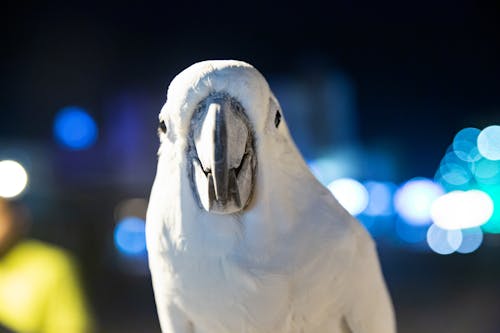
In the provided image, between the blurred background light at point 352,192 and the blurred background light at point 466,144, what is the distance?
1.13 ft

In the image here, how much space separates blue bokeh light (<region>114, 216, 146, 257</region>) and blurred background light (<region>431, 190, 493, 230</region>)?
1096 millimetres

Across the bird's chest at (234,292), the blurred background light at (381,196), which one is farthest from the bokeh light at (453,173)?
the bird's chest at (234,292)

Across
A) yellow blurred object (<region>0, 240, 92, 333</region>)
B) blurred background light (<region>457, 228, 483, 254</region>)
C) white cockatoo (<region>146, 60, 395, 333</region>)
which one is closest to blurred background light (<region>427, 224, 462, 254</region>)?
blurred background light (<region>457, 228, 483, 254</region>)

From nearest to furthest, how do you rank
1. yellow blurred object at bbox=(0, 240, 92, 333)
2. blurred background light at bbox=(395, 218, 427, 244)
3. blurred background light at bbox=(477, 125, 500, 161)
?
yellow blurred object at bbox=(0, 240, 92, 333) → blurred background light at bbox=(477, 125, 500, 161) → blurred background light at bbox=(395, 218, 427, 244)

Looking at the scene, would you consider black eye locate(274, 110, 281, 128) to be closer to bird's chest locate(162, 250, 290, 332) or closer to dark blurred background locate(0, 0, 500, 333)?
bird's chest locate(162, 250, 290, 332)

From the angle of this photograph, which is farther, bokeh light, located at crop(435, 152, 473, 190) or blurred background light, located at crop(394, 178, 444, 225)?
blurred background light, located at crop(394, 178, 444, 225)

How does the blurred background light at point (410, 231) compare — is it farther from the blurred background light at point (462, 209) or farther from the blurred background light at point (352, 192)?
the blurred background light at point (352, 192)

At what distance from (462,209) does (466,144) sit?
326mm

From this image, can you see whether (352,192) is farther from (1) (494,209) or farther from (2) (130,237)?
(2) (130,237)

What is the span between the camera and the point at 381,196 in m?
1.96

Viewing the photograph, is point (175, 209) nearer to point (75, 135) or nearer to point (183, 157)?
point (183, 157)

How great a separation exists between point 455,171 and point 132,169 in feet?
3.73

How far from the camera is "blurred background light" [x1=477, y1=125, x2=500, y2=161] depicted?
1.71 meters

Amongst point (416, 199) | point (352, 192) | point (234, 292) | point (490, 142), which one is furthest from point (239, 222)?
point (416, 199)
